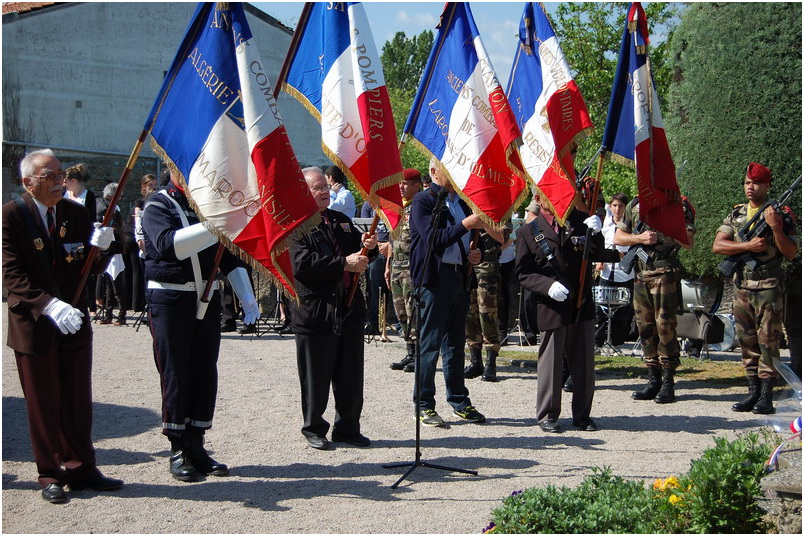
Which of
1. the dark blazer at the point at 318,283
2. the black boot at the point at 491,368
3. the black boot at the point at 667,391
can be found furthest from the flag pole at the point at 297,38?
the black boot at the point at 667,391

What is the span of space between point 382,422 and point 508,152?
9.28 feet

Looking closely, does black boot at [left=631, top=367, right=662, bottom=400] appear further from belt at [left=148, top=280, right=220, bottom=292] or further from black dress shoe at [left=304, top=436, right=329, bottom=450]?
belt at [left=148, top=280, right=220, bottom=292]

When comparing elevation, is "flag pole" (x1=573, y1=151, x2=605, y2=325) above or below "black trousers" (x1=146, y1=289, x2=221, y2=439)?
above

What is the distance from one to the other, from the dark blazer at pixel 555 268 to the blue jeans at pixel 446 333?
0.64m

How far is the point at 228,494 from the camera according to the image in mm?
6035

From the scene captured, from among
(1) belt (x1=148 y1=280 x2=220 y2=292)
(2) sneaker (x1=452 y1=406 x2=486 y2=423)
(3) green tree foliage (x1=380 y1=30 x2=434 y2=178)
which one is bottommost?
Answer: (2) sneaker (x1=452 y1=406 x2=486 y2=423)

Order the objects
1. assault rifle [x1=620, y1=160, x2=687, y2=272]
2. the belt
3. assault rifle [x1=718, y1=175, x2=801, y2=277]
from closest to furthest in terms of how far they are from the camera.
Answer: the belt
assault rifle [x1=718, y1=175, x2=801, y2=277]
assault rifle [x1=620, y1=160, x2=687, y2=272]

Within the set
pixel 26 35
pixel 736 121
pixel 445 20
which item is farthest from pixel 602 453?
pixel 26 35

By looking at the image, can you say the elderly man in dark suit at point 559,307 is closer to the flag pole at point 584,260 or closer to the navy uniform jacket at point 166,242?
the flag pole at point 584,260

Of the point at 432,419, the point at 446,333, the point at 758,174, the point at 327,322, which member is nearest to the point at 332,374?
the point at 327,322

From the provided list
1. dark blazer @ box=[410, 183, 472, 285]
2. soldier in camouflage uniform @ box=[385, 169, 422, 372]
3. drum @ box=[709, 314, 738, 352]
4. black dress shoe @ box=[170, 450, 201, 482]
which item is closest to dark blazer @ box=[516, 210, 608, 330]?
dark blazer @ box=[410, 183, 472, 285]

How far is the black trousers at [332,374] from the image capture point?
286 inches

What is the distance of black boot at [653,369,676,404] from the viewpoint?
368 inches

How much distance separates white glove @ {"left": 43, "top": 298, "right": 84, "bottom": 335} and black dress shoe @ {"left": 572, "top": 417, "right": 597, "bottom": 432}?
14.8 ft
